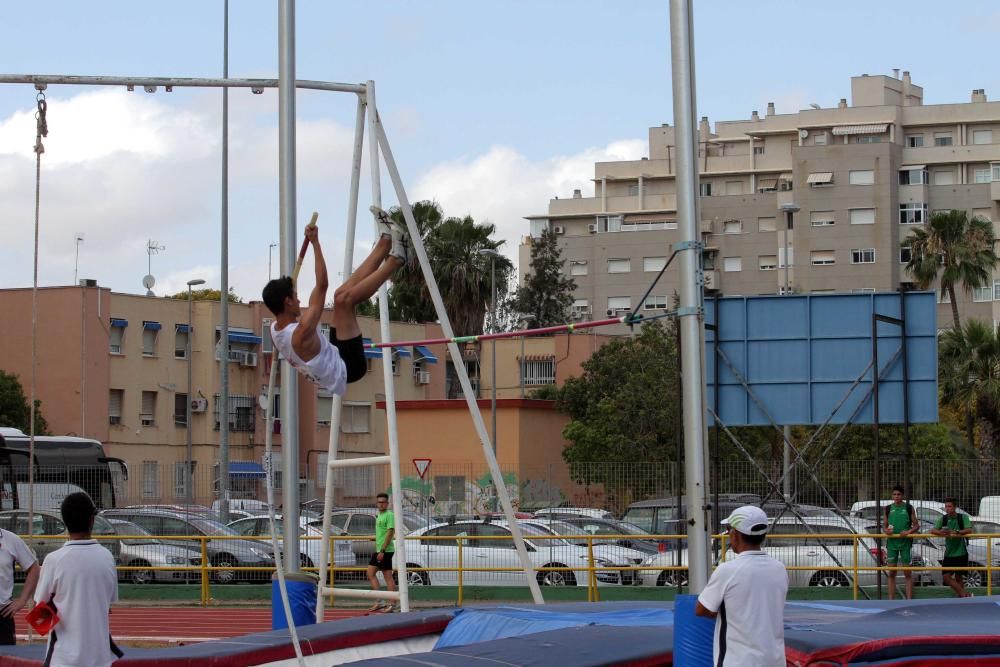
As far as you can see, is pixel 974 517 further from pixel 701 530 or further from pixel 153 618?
pixel 701 530

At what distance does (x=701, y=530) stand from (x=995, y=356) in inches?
1467

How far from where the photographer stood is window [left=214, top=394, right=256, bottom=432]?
4972 cm

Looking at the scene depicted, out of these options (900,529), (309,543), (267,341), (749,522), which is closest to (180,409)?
(267,341)

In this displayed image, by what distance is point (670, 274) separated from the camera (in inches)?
3100

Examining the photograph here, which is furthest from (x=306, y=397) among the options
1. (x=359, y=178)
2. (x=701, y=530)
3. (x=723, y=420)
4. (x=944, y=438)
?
(x=701, y=530)

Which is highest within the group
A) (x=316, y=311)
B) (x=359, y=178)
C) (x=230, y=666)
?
(x=359, y=178)

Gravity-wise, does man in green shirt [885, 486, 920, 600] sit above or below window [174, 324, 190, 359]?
below

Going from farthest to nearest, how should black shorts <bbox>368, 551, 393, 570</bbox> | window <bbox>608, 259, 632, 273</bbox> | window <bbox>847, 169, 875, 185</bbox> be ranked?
window <bbox>608, 259, 632, 273</bbox>
window <bbox>847, 169, 875, 185</bbox>
black shorts <bbox>368, 551, 393, 570</bbox>

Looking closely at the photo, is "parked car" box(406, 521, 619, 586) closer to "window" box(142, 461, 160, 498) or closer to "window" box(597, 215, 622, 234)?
"window" box(142, 461, 160, 498)

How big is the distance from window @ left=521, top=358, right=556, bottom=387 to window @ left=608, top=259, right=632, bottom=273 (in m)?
19.2

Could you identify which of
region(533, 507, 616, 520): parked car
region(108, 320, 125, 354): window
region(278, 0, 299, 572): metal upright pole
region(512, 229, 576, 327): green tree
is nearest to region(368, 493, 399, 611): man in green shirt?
region(533, 507, 616, 520): parked car

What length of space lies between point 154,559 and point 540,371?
128 ft

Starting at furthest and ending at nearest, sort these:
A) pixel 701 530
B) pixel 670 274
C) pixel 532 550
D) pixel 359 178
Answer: pixel 670 274, pixel 532 550, pixel 359 178, pixel 701 530

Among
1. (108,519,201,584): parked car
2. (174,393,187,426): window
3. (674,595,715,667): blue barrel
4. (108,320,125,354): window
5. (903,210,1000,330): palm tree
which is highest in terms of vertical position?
(903,210,1000,330): palm tree
